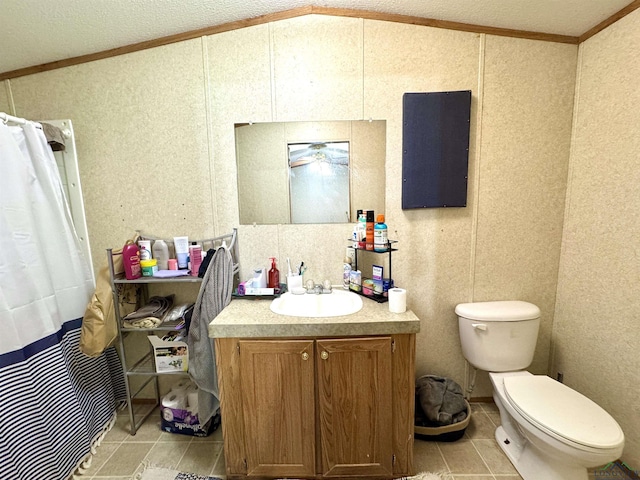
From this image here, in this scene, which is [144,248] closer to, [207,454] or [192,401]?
[192,401]

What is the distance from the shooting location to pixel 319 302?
4.91 feet

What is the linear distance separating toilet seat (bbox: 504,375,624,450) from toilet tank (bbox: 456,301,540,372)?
14cm

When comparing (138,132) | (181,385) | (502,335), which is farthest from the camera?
(181,385)

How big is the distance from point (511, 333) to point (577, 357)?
1.47ft

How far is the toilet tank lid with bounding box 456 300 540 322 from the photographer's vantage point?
→ 4.85 ft

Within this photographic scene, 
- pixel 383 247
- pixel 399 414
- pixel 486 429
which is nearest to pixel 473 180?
pixel 383 247

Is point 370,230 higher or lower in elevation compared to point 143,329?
higher

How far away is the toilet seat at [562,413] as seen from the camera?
3.35 ft

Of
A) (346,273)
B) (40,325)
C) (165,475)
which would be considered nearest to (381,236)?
(346,273)

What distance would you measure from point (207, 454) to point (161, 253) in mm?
1164

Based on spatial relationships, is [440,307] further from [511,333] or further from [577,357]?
[577,357]

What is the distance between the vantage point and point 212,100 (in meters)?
1.56

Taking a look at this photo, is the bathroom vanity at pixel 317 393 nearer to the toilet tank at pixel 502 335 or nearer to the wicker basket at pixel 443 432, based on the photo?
the wicker basket at pixel 443 432

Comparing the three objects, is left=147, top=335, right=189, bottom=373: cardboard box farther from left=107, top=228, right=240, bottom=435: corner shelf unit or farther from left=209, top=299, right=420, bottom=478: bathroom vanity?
left=209, top=299, right=420, bottom=478: bathroom vanity
